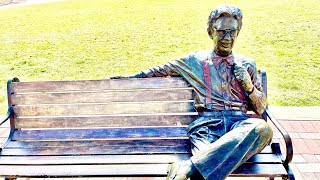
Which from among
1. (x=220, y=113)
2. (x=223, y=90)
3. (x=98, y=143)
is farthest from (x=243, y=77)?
(x=98, y=143)

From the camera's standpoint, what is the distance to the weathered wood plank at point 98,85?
137 inches

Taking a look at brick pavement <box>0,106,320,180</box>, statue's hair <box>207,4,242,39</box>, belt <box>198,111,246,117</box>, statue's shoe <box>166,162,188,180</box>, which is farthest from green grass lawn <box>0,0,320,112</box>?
statue's shoe <box>166,162,188,180</box>

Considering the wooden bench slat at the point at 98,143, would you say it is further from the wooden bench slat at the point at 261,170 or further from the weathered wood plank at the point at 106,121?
the wooden bench slat at the point at 261,170

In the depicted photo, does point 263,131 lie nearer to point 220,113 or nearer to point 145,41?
point 220,113

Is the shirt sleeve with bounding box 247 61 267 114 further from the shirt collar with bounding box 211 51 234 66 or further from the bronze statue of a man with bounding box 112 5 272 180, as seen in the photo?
the shirt collar with bounding box 211 51 234 66

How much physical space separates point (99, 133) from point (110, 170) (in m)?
0.63

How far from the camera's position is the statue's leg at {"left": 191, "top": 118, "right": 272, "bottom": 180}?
267 cm

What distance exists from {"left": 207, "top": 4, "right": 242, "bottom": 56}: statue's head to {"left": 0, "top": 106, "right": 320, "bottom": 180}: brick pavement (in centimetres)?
160

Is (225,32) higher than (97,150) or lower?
higher

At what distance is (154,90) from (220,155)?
3.49 feet

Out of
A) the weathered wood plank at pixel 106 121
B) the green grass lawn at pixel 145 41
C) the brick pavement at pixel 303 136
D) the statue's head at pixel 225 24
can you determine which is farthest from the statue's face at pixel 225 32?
the green grass lawn at pixel 145 41

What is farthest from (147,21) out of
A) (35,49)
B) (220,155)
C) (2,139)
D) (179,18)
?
(220,155)

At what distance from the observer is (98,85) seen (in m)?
3.52

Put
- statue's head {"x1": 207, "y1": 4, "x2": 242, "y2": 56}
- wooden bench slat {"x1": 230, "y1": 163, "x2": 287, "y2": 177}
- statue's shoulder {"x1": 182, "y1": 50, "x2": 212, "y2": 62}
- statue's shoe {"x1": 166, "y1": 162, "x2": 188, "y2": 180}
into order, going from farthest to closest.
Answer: statue's shoulder {"x1": 182, "y1": 50, "x2": 212, "y2": 62} < statue's head {"x1": 207, "y1": 4, "x2": 242, "y2": 56} < wooden bench slat {"x1": 230, "y1": 163, "x2": 287, "y2": 177} < statue's shoe {"x1": 166, "y1": 162, "x2": 188, "y2": 180}
